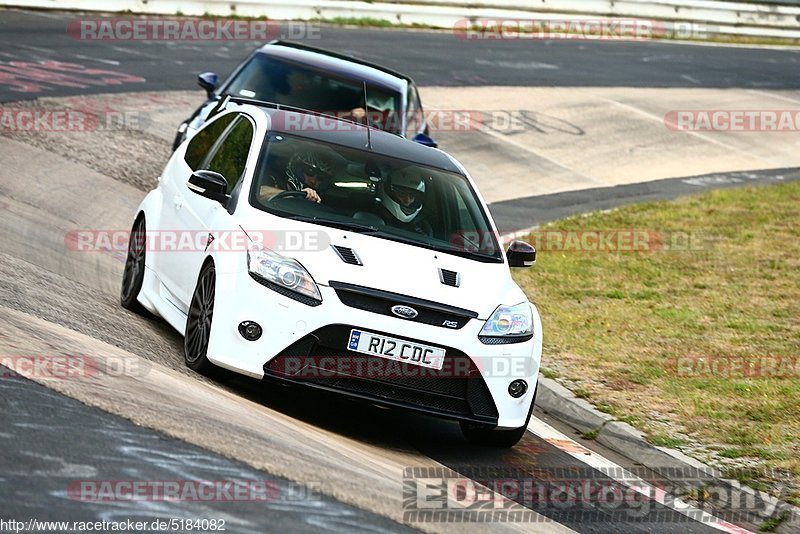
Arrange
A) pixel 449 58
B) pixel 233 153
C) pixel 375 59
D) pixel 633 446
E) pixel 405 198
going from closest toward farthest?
pixel 405 198 → pixel 633 446 → pixel 233 153 → pixel 375 59 → pixel 449 58

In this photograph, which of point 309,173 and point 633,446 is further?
point 633,446

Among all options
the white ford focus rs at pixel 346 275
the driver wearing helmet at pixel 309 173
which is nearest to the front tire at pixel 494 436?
the white ford focus rs at pixel 346 275

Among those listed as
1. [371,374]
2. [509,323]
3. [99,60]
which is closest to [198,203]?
[371,374]

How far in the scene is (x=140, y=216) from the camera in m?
9.80

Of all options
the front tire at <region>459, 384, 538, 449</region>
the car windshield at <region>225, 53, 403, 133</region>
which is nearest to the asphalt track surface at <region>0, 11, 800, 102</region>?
the car windshield at <region>225, 53, 403, 133</region>

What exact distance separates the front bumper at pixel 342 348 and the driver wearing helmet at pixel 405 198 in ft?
3.55

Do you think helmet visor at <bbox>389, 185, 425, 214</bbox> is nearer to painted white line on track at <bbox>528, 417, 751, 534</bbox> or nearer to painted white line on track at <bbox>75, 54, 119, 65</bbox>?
painted white line on track at <bbox>528, 417, 751, 534</bbox>

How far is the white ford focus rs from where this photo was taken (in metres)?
7.36

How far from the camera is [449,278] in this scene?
7809 millimetres

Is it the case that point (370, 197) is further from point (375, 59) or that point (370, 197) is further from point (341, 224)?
point (375, 59)

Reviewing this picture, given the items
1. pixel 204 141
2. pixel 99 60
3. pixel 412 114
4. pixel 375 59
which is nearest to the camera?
pixel 204 141

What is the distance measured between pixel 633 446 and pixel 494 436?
109 cm

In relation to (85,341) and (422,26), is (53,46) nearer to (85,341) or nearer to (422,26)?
(422,26)

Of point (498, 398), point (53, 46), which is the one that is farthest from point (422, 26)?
point (498, 398)
